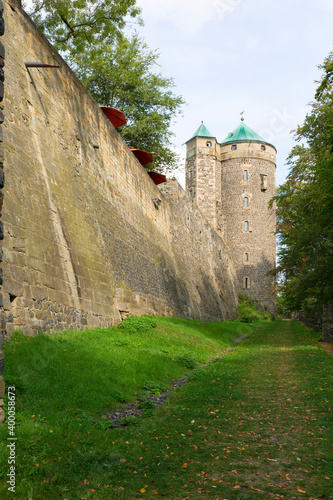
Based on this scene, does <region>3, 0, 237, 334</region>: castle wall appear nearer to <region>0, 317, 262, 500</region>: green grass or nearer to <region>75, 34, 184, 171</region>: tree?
<region>0, 317, 262, 500</region>: green grass

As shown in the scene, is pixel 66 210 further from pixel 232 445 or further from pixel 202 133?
pixel 202 133

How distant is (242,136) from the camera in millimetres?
46844

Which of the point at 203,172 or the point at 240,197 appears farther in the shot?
the point at 240,197

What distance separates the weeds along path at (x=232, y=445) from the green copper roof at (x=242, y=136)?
138 feet

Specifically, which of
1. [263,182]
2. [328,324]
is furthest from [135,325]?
[263,182]

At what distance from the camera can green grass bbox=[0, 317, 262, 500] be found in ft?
11.3

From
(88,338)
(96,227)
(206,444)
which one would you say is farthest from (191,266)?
(206,444)

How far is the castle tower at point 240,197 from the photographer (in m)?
44.5

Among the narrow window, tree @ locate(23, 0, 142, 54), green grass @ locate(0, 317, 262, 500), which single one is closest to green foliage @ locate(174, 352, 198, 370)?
green grass @ locate(0, 317, 262, 500)

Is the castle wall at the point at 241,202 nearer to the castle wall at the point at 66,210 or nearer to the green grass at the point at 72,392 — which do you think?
the castle wall at the point at 66,210

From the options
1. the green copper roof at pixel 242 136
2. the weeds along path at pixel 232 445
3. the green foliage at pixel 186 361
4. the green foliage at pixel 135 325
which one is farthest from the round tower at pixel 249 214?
the weeds along path at pixel 232 445

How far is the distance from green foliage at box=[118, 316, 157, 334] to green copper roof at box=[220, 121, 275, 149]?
125 feet

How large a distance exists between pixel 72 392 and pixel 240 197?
41.9m

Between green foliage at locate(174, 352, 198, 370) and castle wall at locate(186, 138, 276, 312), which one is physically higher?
castle wall at locate(186, 138, 276, 312)
